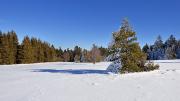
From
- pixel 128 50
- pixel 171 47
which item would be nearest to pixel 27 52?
pixel 128 50

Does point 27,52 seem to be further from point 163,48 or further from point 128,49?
point 163,48

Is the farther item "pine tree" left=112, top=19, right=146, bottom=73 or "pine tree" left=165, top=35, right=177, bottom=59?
"pine tree" left=165, top=35, right=177, bottom=59

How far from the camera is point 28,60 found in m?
82.3

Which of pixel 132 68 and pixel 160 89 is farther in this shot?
pixel 132 68

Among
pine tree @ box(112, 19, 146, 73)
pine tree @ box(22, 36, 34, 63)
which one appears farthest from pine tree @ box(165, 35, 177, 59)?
pine tree @ box(112, 19, 146, 73)

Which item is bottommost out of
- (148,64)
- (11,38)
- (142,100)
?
(142,100)

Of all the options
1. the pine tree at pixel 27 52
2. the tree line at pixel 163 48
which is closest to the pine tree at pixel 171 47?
the tree line at pixel 163 48

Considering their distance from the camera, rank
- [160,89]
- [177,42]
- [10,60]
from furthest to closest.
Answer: [177,42] → [10,60] → [160,89]

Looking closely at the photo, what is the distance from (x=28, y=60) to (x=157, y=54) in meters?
68.0

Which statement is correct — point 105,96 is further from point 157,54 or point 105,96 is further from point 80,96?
point 157,54

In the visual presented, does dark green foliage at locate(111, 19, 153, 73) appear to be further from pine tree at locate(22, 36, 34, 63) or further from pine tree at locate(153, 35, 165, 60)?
pine tree at locate(153, 35, 165, 60)

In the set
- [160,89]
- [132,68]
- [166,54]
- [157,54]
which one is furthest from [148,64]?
[157,54]

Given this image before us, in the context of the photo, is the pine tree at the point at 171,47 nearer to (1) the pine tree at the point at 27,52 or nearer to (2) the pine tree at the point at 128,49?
(1) the pine tree at the point at 27,52

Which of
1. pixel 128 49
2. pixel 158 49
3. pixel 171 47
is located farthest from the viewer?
pixel 158 49
